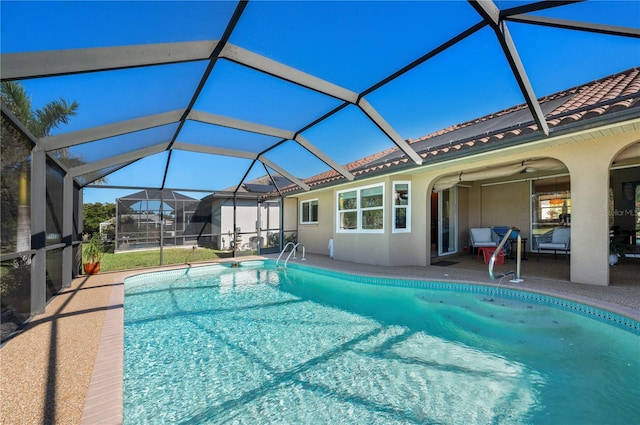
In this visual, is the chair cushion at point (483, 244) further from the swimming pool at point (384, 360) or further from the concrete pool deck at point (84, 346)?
the swimming pool at point (384, 360)

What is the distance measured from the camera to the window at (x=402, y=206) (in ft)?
33.4

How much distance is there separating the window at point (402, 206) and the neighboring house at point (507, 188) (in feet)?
0.12

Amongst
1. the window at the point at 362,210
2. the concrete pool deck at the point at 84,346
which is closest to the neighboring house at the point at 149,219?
the concrete pool deck at the point at 84,346

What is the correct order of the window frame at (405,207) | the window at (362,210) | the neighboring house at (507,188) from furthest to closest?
the window at (362,210) < the window frame at (405,207) < the neighboring house at (507,188)

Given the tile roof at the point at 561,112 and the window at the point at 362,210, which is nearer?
the tile roof at the point at 561,112

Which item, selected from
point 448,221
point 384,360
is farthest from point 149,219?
point 384,360

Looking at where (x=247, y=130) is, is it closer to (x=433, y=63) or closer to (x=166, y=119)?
(x=166, y=119)

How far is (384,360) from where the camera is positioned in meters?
4.21

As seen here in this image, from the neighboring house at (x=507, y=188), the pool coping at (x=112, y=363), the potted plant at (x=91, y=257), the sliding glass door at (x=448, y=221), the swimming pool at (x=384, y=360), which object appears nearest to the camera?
the pool coping at (x=112, y=363)

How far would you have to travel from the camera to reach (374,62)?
480 centimetres

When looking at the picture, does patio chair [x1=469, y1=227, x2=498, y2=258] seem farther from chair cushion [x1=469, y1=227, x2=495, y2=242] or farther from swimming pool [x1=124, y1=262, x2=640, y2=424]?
swimming pool [x1=124, y1=262, x2=640, y2=424]

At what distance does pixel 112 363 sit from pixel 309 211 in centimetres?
1257

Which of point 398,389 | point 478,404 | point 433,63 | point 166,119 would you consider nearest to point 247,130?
point 166,119

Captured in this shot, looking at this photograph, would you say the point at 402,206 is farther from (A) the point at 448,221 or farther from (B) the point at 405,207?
(A) the point at 448,221
